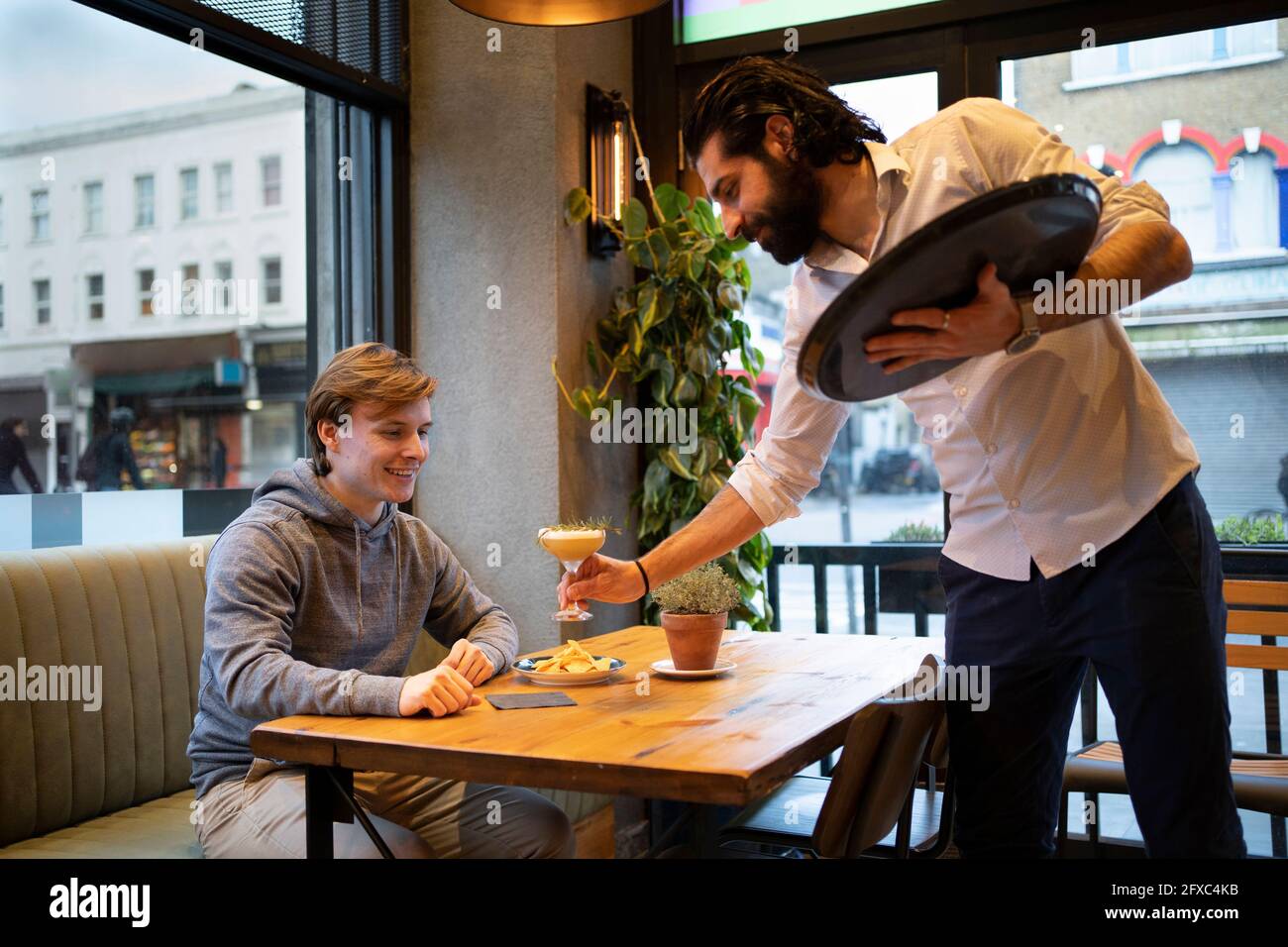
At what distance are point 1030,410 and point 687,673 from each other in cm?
89

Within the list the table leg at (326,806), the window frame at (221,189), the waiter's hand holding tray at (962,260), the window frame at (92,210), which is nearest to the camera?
the waiter's hand holding tray at (962,260)

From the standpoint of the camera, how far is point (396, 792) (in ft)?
7.57

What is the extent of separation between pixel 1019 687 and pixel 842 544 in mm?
2463

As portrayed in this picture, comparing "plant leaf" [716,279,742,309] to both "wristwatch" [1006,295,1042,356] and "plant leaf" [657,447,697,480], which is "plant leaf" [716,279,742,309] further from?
"wristwatch" [1006,295,1042,356]

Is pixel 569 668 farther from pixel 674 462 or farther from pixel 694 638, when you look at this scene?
pixel 674 462

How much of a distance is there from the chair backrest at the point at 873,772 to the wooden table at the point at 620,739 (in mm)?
73

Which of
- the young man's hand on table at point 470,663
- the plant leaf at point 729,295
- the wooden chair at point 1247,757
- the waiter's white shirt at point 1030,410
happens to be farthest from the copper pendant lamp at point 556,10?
the wooden chair at point 1247,757

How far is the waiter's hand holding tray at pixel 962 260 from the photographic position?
57.2 inches

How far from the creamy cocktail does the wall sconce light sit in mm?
2086

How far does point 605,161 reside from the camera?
411cm

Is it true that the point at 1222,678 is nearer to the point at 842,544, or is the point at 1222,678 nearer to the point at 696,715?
the point at 696,715

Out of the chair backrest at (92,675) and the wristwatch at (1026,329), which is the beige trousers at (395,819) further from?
the wristwatch at (1026,329)

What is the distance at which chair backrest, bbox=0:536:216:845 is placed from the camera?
2.57m
